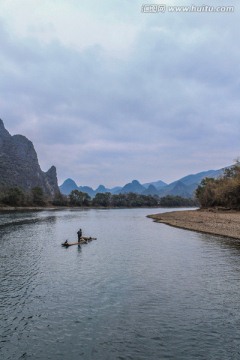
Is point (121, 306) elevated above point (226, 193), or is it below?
below

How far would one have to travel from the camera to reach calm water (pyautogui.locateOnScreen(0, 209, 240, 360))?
15.4 meters

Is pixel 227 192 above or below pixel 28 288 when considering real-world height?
above

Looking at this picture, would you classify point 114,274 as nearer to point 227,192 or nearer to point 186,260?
point 186,260

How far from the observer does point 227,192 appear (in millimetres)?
117250

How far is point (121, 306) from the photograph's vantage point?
21359 mm

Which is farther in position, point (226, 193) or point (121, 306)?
point (226, 193)

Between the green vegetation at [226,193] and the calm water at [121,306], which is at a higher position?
the green vegetation at [226,193]

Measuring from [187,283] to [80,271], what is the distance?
1103 centimetres

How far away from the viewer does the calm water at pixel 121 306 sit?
1541 centimetres

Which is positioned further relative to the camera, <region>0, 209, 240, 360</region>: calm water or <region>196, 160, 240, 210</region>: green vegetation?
<region>196, 160, 240, 210</region>: green vegetation

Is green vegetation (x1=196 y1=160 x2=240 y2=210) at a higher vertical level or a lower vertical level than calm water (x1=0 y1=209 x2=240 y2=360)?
higher

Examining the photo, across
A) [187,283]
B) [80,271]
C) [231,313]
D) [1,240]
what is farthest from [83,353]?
[1,240]

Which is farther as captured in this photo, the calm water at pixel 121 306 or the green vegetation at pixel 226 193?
the green vegetation at pixel 226 193

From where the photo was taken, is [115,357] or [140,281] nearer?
[115,357]
